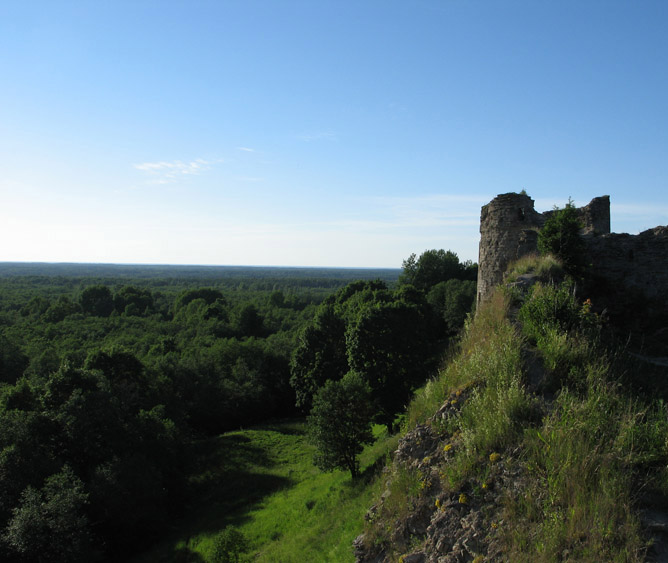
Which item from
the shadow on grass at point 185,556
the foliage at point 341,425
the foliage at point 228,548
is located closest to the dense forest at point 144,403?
the foliage at point 341,425

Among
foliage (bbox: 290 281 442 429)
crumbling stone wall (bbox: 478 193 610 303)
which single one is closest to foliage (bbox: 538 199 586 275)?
crumbling stone wall (bbox: 478 193 610 303)

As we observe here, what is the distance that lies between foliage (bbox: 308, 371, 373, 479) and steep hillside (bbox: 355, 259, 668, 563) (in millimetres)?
12045

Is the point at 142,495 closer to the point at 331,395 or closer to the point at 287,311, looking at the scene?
the point at 331,395

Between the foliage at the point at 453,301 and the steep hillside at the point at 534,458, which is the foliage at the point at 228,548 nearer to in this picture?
the steep hillside at the point at 534,458

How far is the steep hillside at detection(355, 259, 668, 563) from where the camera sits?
315 cm

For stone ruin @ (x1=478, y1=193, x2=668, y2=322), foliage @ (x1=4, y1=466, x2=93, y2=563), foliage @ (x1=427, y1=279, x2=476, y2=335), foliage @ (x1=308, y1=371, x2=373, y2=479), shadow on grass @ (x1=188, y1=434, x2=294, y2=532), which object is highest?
stone ruin @ (x1=478, y1=193, x2=668, y2=322)

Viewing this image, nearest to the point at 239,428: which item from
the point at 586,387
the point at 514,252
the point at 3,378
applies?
the point at 3,378

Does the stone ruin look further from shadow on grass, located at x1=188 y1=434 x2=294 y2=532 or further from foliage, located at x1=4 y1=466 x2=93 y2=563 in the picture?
foliage, located at x1=4 y1=466 x2=93 y2=563

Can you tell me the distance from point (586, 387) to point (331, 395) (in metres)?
13.8

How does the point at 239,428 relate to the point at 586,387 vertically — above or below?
below

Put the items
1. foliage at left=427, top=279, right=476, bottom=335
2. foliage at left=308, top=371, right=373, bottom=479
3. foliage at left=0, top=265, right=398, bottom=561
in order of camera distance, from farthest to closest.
Result: foliage at left=427, top=279, right=476, bottom=335, foliage at left=308, top=371, right=373, bottom=479, foliage at left=0, top=265, right=398, bottom=561

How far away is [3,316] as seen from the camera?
5362 centimetres

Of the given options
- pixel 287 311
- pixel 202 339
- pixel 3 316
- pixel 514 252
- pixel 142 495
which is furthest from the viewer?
pixel 287 311

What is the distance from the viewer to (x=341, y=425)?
17062 millimetres
